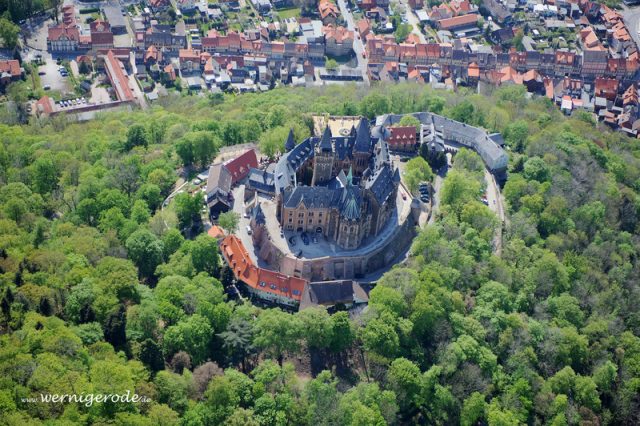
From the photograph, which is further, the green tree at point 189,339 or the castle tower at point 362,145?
the castle tower at point 362,145

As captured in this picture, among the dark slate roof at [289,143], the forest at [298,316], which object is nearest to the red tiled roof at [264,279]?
the forest at [298,316]

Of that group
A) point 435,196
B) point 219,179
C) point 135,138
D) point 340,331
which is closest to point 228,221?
point 219,179

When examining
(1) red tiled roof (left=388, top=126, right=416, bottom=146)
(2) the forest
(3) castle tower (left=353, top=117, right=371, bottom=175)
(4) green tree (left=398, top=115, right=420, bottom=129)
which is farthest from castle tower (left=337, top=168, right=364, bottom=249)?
(4) green tree (left=398, top=115, right=420, bottom=129)

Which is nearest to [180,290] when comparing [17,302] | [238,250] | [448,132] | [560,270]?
[238,250]

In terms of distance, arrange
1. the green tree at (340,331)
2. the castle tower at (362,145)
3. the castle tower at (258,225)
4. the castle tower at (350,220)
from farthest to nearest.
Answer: the castle tower at (362,145) → the castle tower at (258,225) → the castle tower at (350,220) → the green tree at (340,331)

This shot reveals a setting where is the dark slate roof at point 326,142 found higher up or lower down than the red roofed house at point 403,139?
higher up

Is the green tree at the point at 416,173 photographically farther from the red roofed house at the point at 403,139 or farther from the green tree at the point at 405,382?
the green tree at the point at 405,382

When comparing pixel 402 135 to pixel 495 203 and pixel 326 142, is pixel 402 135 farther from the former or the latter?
pixel 326 142
